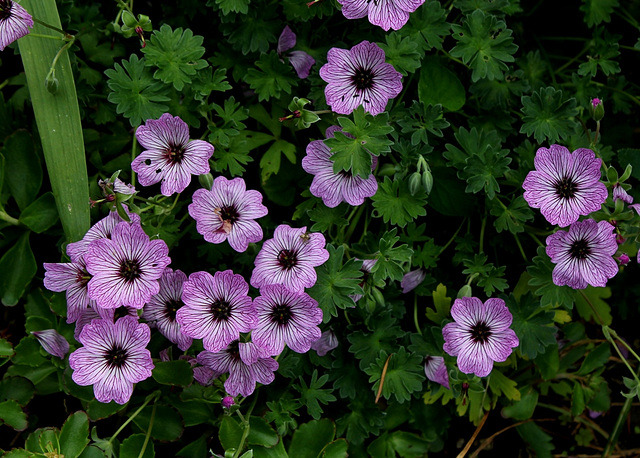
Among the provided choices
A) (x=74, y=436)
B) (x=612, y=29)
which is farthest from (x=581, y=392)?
(x=74, y=436)

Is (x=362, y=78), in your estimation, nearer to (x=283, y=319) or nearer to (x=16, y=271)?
(x=283, y=319)

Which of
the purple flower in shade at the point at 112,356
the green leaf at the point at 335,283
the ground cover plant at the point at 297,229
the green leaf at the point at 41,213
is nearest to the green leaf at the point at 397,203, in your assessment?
the ground cover plant at the point at 297,229

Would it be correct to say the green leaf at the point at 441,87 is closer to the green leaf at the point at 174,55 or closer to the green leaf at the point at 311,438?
the green leaf at the point at 174,55

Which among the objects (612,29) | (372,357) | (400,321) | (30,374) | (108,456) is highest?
(612,29)

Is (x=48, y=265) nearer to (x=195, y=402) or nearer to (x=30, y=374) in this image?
(x=30, y=374)

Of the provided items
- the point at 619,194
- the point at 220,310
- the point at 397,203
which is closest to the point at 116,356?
the point at 220,310
